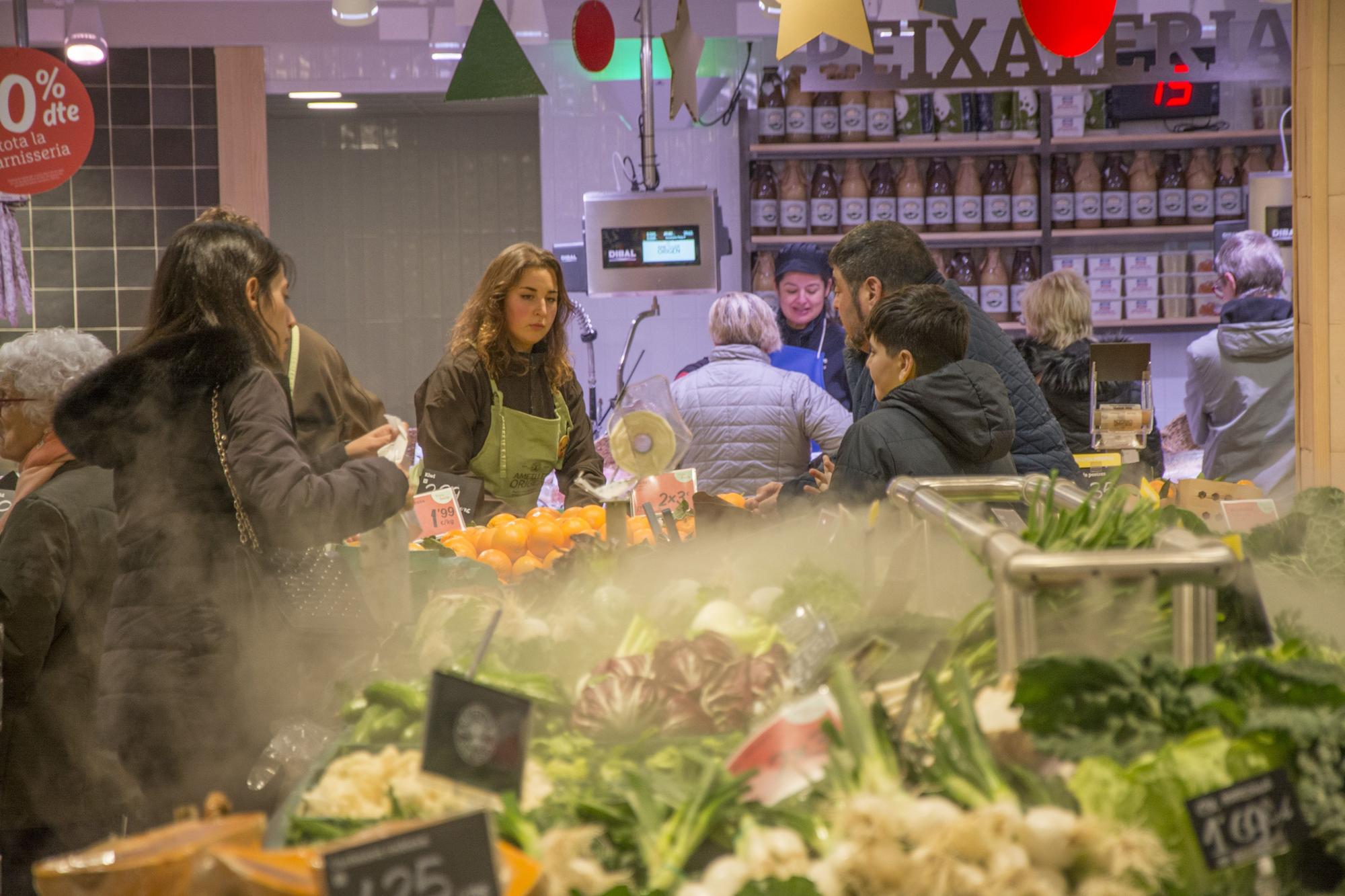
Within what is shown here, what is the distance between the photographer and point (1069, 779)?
1167 millimetres

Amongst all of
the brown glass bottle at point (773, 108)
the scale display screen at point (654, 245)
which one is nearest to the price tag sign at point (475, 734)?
the scale display screen at point (654, 245)

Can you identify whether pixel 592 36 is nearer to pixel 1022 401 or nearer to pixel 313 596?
pixel 1022 401

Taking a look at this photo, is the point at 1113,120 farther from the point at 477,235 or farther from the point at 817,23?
the point at 477,235

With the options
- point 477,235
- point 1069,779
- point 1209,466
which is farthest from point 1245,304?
point 477,235

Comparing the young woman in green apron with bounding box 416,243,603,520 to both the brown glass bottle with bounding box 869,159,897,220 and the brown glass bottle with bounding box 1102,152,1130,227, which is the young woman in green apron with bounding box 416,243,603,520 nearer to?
the brown glass bottle with bounding box 869,159,897,220

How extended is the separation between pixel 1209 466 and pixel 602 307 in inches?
139

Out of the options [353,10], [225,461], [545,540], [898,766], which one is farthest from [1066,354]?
[898,766]

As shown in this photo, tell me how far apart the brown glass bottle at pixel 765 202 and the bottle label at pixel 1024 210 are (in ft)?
4.27

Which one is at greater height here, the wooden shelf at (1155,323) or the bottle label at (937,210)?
the bottle label at (937,210)

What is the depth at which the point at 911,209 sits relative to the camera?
6680 millimetres

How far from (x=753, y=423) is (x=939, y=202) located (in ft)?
8.93

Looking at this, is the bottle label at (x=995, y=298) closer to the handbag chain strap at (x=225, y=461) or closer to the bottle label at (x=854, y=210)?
the bottle label at (x=854, y=210)

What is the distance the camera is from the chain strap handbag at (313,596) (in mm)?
2416

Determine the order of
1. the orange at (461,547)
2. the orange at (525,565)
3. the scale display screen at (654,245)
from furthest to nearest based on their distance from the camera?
the scale display screen at (654,245) < the orange at (461,547) < the orange at (525,565)
